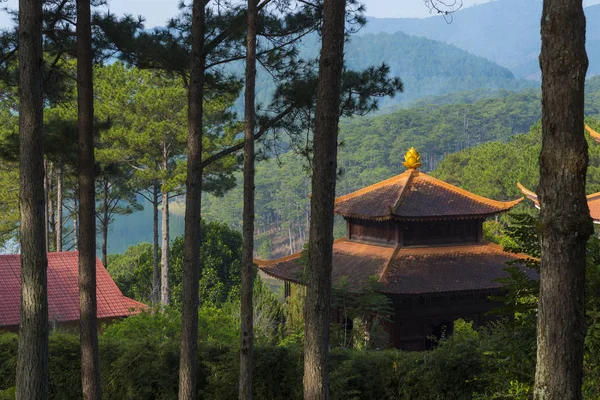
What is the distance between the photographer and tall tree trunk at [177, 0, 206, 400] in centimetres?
987

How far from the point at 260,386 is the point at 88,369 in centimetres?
270

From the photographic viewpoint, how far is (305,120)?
11500 mm

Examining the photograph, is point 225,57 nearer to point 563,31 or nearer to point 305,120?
point 305,120

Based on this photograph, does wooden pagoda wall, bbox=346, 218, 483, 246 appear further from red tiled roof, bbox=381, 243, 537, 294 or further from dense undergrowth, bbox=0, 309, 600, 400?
dense undergrowth, bbox=0, 309, 600, 400

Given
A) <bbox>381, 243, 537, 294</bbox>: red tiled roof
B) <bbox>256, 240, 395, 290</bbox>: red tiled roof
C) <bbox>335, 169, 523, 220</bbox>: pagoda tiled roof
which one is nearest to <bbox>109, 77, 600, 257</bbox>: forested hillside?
<bbox>256, 240, 395, 290</bbox>: red tiled roof

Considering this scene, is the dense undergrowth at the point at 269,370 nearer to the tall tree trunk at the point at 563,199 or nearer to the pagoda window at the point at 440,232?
the tall tree trunk at the point at 563,199

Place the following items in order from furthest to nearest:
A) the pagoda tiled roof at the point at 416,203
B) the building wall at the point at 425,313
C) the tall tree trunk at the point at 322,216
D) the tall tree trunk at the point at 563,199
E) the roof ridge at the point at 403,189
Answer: the pagoda tiled roof at the point at 416,203
the roof ridge at the point at 403,189
the building wall at the point at 425,313
the tall tree trunk at the point at 322,216
the tall tree trunk at the point at 563,199

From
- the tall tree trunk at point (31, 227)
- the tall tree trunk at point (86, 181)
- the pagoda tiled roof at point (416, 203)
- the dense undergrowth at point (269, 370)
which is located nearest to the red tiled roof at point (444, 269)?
the pagoda tiled roof at point (416, 203)

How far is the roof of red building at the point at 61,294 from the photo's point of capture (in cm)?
1827

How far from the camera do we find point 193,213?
9898 millimetres

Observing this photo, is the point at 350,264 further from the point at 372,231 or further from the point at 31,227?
the point at 31,227

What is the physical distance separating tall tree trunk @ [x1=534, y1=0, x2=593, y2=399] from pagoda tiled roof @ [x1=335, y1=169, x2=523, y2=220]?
45.5ft

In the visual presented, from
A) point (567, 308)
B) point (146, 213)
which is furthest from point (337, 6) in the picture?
point (146, 213)

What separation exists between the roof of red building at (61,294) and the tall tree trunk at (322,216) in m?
12.3
